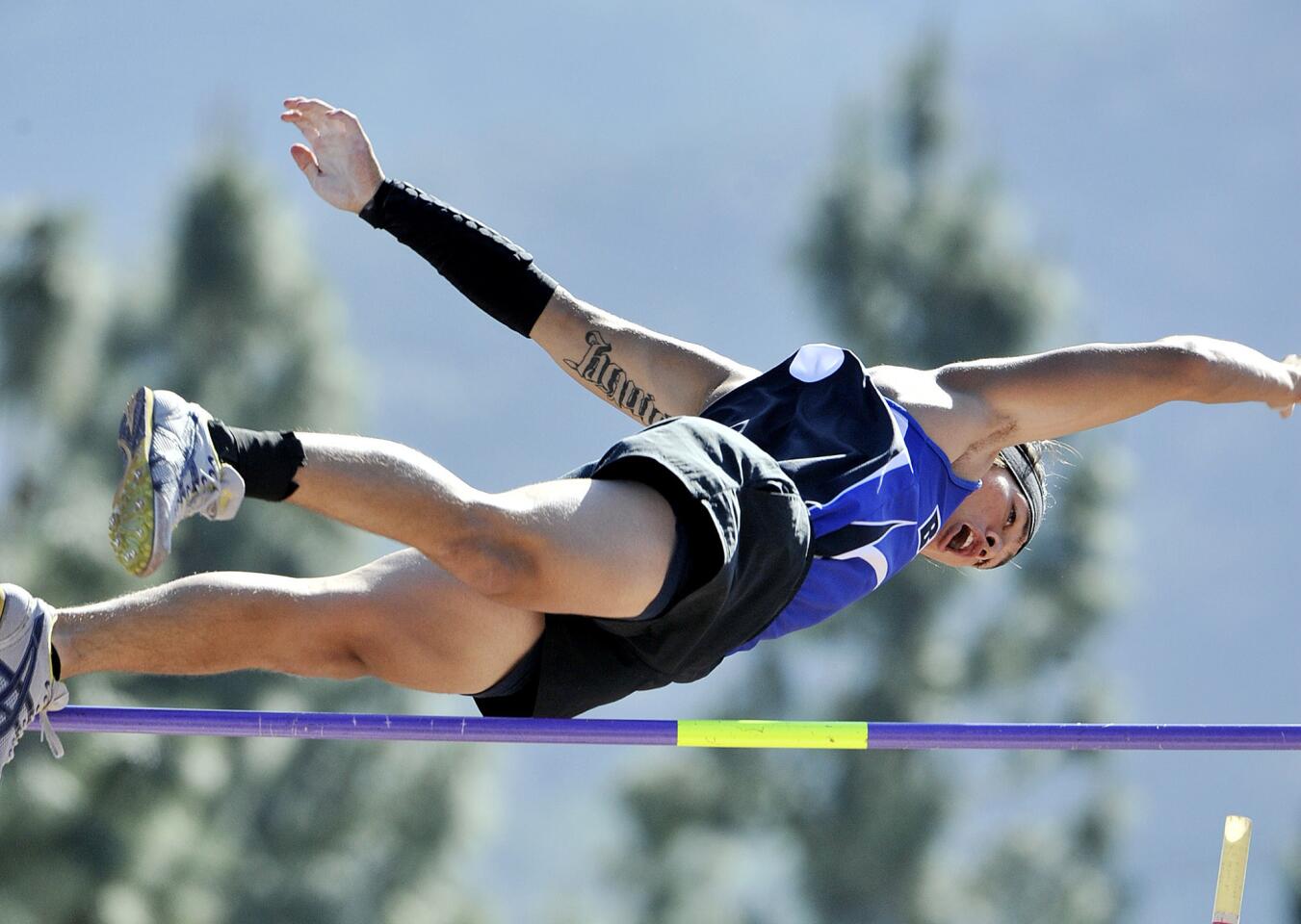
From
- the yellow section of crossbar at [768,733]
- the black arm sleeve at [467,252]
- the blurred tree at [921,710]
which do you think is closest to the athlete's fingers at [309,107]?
the black arm sleeve at [467,252]

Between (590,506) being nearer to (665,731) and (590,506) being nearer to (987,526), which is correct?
(665,731)

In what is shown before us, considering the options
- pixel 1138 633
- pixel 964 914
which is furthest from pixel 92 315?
pixel 1138 633

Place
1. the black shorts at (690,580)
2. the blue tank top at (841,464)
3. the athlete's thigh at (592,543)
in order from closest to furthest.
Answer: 1. the athlete's thigh at (592,543)
2. the black shorts at (690,580)
3. the blue tank top at (841,464)

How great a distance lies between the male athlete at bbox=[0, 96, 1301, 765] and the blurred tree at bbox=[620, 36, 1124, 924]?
16.0 ft

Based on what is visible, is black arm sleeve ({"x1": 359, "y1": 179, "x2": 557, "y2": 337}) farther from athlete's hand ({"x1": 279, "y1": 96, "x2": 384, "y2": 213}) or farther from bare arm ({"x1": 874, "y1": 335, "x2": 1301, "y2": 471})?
bare arm ({"x1": 874, "y1": 335, "x2": 1301, "y2": 471})

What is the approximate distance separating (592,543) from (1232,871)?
1426mm

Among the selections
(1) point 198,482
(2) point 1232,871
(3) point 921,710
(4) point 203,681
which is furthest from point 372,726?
(3) point 921,710

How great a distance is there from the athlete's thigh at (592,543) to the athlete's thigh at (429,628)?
297 mm

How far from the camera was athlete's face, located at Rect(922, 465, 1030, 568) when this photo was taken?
3.72m

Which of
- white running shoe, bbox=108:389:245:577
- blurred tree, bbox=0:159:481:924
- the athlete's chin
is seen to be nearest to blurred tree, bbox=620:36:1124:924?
blurred tree, bbox=0:159:481:924

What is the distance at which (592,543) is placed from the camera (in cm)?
262

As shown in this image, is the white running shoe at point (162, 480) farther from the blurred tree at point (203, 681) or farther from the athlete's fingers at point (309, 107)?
the blurred tree at point (203, 681)

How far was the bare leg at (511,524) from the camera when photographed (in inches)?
97.0

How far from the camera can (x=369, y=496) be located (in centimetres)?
246
